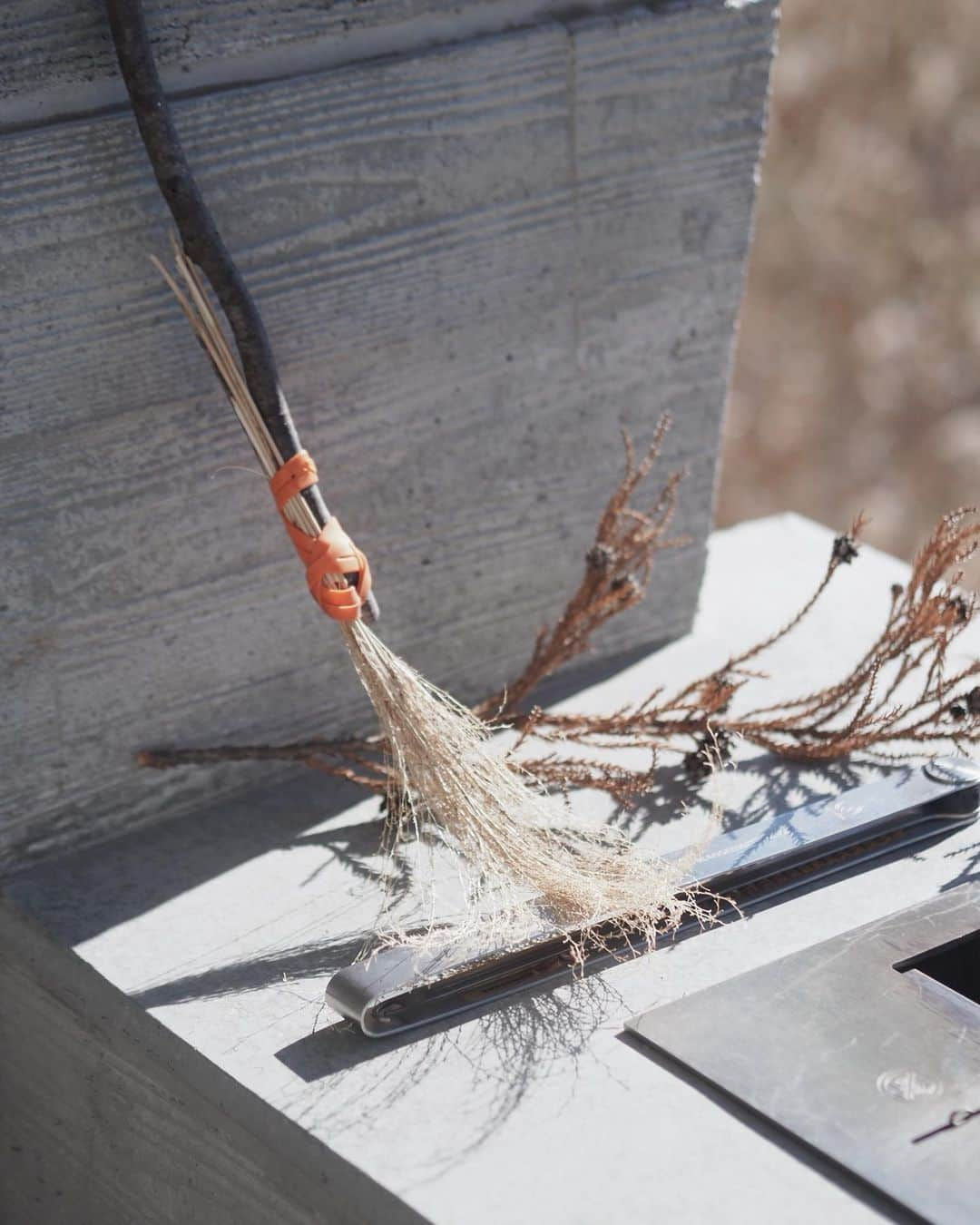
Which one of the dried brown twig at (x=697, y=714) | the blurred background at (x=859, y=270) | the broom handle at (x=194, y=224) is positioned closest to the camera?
→ the broom handle at (x=194, y=224)

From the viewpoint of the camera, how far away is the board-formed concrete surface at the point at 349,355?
131 cm

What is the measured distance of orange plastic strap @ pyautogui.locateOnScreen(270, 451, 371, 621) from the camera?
1.29 m

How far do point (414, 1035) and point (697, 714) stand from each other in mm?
534

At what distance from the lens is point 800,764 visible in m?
1.56

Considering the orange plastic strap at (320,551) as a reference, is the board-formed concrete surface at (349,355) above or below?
above

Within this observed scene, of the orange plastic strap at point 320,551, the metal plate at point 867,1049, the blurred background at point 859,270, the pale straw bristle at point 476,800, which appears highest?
the blurred background at point 859,270

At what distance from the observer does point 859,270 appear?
4.06 meters

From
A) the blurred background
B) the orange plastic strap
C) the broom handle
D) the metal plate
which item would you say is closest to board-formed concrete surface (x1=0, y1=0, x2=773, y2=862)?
the broom handle

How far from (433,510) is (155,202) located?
1.52 feet

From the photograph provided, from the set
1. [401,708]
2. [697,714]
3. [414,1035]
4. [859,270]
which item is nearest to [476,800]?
[401,708]

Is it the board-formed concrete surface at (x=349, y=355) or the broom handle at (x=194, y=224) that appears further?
the board-formed concrete surface at (x=349, y=355)

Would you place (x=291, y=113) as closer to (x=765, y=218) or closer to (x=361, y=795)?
(x=361, y=795)

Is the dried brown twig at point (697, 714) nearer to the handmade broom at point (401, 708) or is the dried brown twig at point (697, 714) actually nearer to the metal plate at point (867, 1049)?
the handmade broom at point (401, 708)

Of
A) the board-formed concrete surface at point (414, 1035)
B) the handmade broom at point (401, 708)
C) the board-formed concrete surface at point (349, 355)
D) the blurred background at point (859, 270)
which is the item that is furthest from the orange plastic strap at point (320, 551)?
the blurred background at point (859, 270)
